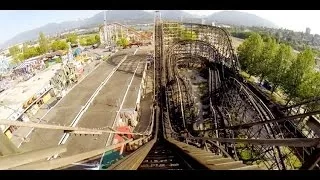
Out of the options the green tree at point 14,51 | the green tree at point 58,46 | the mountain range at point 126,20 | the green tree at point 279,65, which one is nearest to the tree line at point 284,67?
the green tree at point 279,65

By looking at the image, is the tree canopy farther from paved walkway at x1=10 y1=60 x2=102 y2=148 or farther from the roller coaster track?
paved walkway at x1=10 y1=60 x2=102 y2=148

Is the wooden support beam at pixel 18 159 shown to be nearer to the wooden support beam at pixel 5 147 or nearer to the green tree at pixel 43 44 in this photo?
the wooden support beam at pixel 5 147

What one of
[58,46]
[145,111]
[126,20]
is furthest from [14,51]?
[126,20]

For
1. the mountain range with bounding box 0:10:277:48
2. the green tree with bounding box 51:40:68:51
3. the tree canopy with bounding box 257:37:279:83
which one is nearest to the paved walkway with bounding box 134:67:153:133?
the mountain range with bounding box 0:10:277:48

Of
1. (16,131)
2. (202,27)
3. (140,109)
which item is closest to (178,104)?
(140,109)

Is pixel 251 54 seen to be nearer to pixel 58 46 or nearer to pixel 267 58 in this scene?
pixel 267 58
